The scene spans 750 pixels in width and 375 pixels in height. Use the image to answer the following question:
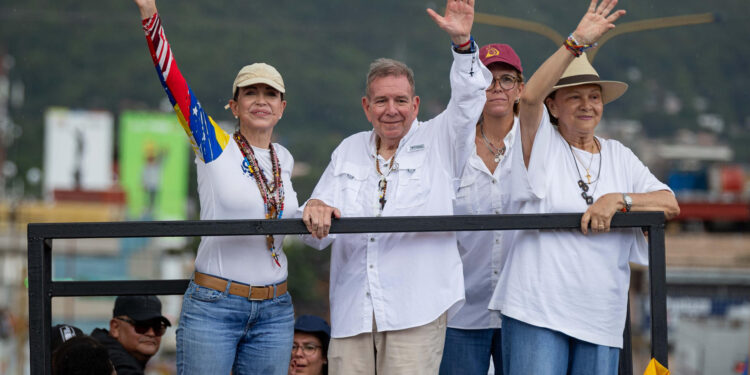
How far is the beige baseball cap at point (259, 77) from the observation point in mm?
3639

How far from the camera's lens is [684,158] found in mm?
64875

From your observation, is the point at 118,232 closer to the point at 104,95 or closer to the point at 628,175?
the point at 628,175

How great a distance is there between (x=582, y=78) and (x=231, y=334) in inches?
65.5

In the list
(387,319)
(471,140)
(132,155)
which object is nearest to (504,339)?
(387,319)

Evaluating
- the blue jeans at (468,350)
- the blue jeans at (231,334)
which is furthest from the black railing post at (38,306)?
the blue jeans at (468,350)

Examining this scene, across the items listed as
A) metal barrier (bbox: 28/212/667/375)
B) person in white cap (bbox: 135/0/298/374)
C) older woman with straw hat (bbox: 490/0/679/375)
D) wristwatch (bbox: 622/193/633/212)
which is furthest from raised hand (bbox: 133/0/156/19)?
wristwatch (bbox: 622/193/633/212)

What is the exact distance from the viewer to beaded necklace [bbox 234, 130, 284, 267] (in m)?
3.60

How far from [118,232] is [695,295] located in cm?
3688

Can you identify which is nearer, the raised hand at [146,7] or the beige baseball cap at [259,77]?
the raised hand at [146,7]

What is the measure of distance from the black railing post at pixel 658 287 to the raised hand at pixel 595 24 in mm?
730

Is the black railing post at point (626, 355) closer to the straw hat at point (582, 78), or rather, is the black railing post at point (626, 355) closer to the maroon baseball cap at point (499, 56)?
the straw hat at point (582, 78)

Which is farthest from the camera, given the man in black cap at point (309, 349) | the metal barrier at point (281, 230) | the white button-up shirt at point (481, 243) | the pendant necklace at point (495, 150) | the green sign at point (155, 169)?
the green sign at point (155, 169)

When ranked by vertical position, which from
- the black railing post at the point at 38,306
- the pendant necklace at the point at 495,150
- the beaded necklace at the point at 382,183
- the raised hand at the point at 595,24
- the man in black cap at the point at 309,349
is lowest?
the man in black cap at the point at 309,349

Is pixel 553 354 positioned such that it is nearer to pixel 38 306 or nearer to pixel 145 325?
pixel 38 306
